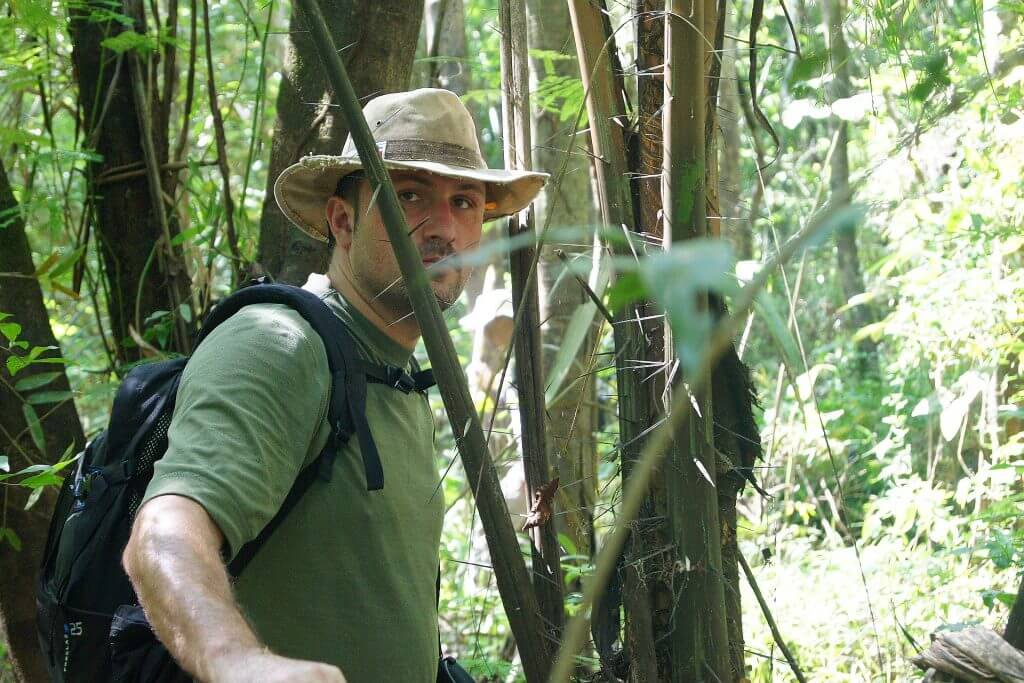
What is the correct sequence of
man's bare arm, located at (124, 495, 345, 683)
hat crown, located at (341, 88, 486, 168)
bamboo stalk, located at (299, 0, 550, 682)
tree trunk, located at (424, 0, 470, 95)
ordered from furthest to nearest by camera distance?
tree trunk, located at (424, 0, 470, 95)
hat crown, located at (341, 88, 486, 168)
bamboo stalk, located at (299, 0, 550, 682)
man's bare arm, located at (124, 495, 345, 683)

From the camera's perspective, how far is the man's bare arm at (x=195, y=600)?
41.5 inches

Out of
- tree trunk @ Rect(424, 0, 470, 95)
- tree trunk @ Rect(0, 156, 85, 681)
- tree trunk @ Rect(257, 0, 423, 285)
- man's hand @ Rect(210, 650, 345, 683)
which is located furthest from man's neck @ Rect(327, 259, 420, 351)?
tree trunk @ Rect(424, 0, 470, 95)

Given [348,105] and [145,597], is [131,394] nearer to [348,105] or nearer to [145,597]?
[145,597]

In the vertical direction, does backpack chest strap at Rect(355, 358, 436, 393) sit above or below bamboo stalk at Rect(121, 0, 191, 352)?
below

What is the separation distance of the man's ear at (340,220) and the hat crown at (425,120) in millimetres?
114

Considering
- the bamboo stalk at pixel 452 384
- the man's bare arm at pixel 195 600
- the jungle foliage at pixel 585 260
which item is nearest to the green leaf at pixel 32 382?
the jungle foliage at pixel 585 260

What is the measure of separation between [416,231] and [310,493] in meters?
0.65

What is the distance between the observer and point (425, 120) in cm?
205

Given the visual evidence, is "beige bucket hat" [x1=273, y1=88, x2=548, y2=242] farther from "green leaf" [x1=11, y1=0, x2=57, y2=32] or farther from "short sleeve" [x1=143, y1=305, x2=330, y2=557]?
"green leaf" [x1=11, y1=0, x2=57, y2=32]

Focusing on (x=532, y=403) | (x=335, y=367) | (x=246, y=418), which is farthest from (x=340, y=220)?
(x=246, y=418)

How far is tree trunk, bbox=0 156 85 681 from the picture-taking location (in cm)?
261

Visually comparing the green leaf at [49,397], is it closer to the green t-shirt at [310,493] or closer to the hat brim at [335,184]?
the hat brim at [335,184]

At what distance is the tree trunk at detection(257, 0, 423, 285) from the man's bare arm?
1600 millimetres

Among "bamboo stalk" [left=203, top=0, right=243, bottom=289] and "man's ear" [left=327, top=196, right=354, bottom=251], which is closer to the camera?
"man's ear" [left=327, top=196, right=354, bottom=251]
